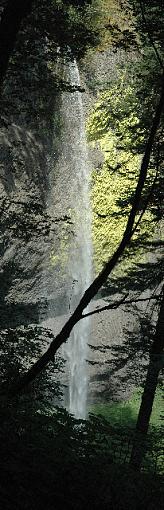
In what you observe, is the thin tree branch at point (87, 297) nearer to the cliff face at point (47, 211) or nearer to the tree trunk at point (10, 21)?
the tree trunk at point (10, 21)

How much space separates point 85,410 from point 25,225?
10558 mm

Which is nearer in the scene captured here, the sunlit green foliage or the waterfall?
the waterfall

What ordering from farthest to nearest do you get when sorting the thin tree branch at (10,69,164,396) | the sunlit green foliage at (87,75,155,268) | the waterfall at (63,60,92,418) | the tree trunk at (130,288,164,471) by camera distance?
the sunlit green foliage at (87,75,155,268), the waterfall at (63,60,92,418), the tree trunk at (130,288,164,471), the thin tree branch at (10,69,164,396)

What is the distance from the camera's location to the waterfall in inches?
663

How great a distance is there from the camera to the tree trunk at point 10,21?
184 inches

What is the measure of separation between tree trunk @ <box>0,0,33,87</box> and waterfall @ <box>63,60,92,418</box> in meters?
11.5

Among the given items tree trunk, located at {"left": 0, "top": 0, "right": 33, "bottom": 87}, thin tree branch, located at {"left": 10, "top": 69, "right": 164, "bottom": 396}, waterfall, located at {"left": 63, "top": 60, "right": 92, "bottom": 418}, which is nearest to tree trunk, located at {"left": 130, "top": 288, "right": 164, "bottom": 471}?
thin tree branch, located at {"left": 10, "top": 69, "right": 164, "bottom": 396}

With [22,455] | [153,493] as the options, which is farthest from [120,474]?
[22,455]

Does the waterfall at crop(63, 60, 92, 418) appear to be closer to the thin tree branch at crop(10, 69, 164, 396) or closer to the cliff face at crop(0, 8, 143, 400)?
the cliff face at crop(0, 8, 143, 400)

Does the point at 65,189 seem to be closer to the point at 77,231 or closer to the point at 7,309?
the point at 77,231

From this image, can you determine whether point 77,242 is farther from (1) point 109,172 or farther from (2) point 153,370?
(2) point 153,370

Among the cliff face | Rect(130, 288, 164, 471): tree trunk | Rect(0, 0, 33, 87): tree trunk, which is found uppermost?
the cliff face

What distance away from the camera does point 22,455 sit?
138 inches

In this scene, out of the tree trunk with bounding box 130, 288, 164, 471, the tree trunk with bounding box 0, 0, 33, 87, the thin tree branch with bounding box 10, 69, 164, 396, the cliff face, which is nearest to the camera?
the thin tree branch with bounding box 10, 69, 164, 396
